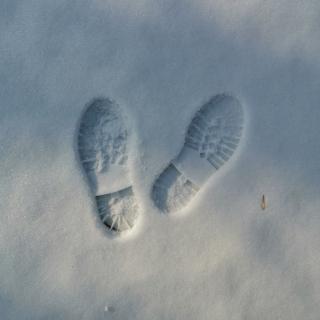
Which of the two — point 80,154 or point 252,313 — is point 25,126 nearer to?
point 80,154

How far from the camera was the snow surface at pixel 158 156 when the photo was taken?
1.15 m

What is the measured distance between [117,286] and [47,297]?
206 millimetres

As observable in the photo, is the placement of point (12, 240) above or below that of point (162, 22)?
below

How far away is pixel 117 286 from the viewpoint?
1160 mm

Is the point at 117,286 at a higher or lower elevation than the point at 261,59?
lower

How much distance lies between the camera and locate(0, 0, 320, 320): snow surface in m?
1.15

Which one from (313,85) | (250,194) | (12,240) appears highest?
(12,240)

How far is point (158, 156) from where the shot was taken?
1.17 metres

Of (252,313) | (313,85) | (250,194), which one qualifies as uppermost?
(313,85)

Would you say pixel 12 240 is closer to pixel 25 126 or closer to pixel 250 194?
pixel 25 126

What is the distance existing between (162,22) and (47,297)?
87cm

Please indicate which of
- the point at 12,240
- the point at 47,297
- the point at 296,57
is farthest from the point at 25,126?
the point at 296,57

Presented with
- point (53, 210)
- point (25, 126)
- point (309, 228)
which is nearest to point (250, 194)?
point (309, 228)

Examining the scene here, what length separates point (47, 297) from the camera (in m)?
1.16
